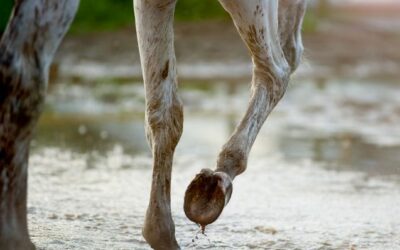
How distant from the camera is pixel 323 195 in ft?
21.5

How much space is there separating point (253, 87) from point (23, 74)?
5.70 feet

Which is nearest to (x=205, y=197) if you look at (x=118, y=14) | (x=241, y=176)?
(x=241, y=176)

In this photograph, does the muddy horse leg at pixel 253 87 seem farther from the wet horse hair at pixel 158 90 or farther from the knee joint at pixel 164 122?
the knee joint at pixel 164 122

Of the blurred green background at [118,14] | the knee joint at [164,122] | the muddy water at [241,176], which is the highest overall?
the blurred green background at [118,14]

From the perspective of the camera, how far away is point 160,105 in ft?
16.0

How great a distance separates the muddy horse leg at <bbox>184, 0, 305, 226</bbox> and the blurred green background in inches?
493

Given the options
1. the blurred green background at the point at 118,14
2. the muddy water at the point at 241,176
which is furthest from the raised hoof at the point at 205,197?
the blurred green background at the point at 118,14

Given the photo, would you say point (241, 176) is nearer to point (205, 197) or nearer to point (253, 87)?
point (253, 87)

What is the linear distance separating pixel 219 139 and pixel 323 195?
3.02 meters

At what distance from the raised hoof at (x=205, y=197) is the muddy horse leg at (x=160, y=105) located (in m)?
0.47

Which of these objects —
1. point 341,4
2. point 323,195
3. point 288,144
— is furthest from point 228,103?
point 341,4

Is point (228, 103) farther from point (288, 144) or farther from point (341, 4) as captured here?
point (341, 4)

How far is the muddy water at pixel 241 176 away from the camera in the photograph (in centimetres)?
523

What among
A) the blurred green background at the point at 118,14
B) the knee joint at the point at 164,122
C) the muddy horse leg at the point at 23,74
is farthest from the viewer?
the blurred green background at the point at 118,14
